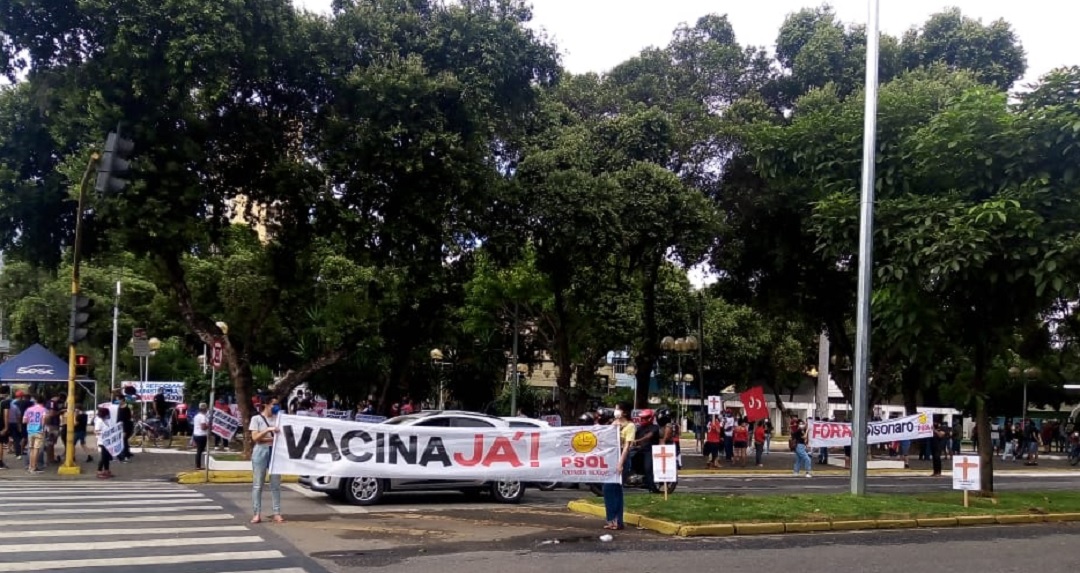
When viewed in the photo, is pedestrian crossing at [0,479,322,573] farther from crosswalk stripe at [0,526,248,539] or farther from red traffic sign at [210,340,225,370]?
red traffic sign at [210,340,225,370]

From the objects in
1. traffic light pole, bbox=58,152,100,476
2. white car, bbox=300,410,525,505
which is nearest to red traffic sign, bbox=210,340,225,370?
traffic light pole, bbox=58,152,100,476

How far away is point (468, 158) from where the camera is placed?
23.0m

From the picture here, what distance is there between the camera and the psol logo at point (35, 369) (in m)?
25.1

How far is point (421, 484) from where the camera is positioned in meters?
16.3

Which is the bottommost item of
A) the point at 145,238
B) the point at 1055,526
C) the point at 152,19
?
the point at 1055,526

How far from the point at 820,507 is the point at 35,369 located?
2043cm

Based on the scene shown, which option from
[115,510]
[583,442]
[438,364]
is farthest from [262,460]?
[438,364]

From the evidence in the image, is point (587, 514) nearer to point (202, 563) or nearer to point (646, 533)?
point (646, 533)

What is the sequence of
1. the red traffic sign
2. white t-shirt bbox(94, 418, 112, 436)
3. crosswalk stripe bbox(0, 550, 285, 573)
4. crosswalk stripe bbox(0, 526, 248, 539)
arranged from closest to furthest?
crosswalk stripe bbox(0, 550, 285, 573) → crosswalk stripe bbox(0, 526, 248, 539) → white t-shirt bbox(94, 418, 112, 436) → the red traffic sign

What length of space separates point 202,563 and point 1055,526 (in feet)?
44.1

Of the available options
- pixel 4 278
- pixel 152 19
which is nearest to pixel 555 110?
pixel 152 19

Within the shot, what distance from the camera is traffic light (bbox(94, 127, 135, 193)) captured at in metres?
18.2

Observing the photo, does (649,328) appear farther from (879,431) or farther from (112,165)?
(112,165)

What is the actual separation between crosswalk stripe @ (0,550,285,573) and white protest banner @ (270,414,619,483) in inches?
138
